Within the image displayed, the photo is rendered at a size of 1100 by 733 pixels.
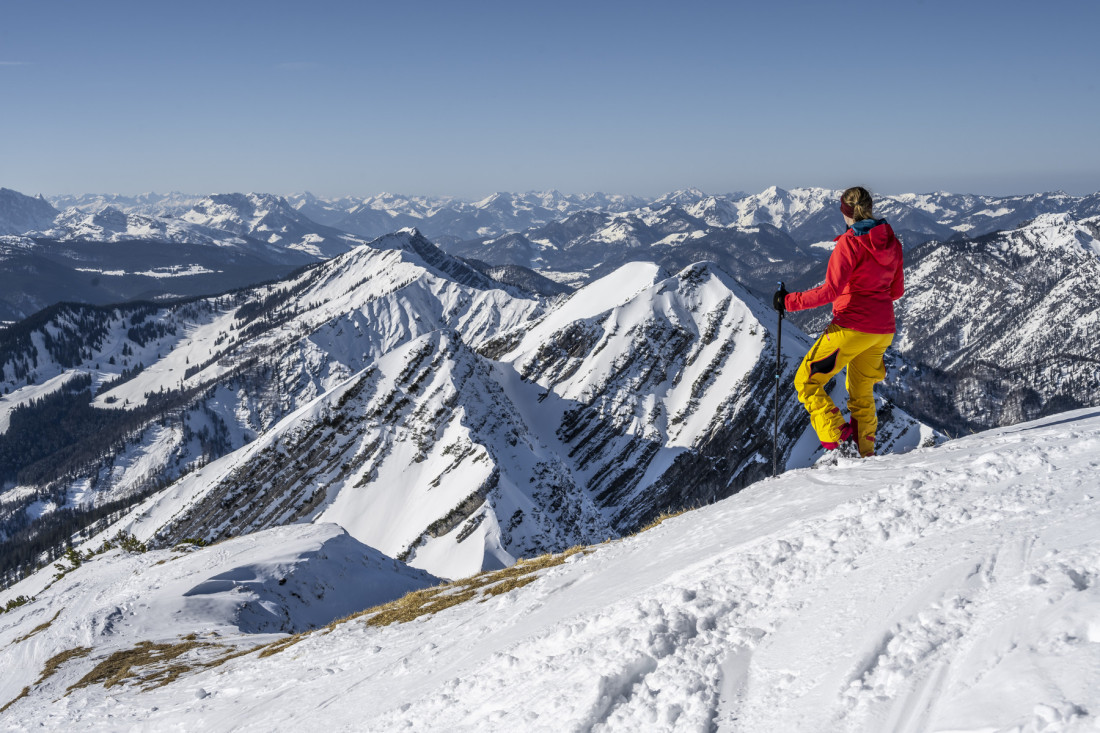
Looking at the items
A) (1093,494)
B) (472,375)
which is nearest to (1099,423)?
(1093,494)

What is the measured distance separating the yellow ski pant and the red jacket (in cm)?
27

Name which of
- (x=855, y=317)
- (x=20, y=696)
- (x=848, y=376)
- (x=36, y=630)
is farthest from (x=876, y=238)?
(x=36, y=630)

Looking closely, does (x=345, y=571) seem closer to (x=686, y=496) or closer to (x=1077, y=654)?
(x=1077, y=654)

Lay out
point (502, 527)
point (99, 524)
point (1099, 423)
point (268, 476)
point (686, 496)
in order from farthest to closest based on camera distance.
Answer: point (99, 524) < point (686, 496) < point (268, 476) < point (502, 527) < point (1099, 423)

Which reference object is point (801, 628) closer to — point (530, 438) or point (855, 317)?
point (855, 317)

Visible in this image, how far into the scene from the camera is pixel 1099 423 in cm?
998

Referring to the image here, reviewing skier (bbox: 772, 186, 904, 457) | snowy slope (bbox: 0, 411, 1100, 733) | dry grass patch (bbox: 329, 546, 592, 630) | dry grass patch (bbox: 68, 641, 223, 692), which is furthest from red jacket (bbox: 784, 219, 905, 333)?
dry grass patch (bbox: 68, 641, 223, 692)

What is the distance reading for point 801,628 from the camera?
680cm

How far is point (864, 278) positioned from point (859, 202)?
4.95 ft

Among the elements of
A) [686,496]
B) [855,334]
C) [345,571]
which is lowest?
[686,496]

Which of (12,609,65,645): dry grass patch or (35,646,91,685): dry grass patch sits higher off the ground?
(35,646,91,685): dry grass patch

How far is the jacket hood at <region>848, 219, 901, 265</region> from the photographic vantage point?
34.4 ft

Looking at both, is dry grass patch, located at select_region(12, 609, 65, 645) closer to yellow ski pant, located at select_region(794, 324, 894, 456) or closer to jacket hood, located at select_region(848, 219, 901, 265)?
yellow ski pant, located at select_region(794, 324, 894, 456)

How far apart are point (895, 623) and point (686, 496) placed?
387 ft
